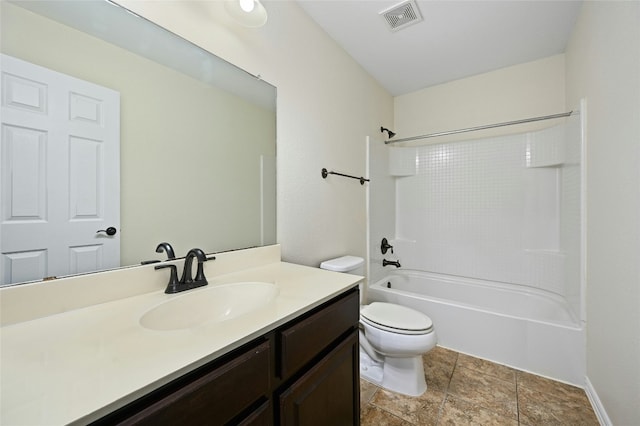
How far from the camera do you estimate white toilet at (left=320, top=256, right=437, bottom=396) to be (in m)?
1.47

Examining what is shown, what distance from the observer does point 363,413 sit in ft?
4.58

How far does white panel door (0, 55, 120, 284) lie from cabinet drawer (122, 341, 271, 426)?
60cm

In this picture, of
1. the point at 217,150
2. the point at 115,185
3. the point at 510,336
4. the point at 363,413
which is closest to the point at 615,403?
the point at 510,336

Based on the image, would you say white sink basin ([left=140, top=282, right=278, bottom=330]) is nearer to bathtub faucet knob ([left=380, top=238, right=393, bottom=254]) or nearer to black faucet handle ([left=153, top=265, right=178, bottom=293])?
black faucet handle ([left=153, top=265, right=178, bottom=293])

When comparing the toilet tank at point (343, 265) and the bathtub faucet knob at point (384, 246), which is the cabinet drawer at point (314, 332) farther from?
the bathtub faucet knob at point (384, 246)

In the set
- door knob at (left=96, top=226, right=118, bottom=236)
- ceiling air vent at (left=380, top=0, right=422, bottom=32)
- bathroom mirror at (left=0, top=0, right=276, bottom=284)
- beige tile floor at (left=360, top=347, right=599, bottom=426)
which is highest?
ceiling air vent at (left=380, top=0, right=422, bottom=32)

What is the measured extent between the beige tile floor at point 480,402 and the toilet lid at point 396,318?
1.33 ft

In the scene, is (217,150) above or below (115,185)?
above

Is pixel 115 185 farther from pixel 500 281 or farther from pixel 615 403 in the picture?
pixel 500 281

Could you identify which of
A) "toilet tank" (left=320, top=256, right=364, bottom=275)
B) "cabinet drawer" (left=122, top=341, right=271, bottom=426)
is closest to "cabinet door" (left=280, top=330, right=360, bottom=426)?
"cabinet drawer" (left=122, top=341, right=271, bottom=426)

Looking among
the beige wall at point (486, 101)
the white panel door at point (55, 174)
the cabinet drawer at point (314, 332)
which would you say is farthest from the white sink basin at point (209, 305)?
the beige wall at point (486, 101)

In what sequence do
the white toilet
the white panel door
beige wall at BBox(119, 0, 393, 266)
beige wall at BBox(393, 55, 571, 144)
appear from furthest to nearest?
beige wall at BBox(393, 55, 571, 144) < the white toilet < beige wall at BBox(119, 0, 393, 266) < the white panel door

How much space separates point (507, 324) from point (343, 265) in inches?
48.2

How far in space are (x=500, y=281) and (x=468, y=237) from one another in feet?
1.56
